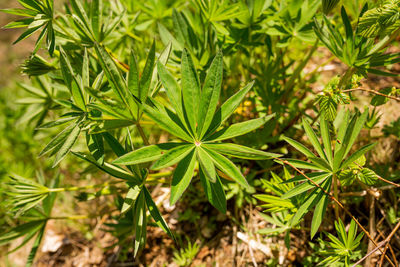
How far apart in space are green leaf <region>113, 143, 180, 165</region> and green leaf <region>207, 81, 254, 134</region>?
0.18 metres

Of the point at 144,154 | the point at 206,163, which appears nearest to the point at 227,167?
the point at 206,163

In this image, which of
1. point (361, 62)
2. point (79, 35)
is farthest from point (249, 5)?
point (79, 35)

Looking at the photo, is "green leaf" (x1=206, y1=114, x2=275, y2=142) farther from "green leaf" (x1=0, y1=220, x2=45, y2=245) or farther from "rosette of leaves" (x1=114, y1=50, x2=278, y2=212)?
"green leaf" (x1=0, y1=220, x2=45, y2=245)

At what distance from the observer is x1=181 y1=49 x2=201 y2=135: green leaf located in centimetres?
111

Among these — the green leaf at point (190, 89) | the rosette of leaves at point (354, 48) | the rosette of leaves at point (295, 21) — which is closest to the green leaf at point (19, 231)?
the green leaf at point (190, 89)

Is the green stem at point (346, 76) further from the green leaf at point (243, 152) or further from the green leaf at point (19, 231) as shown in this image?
the green leaf at point (19, 231)

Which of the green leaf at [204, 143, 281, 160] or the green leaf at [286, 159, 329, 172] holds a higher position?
the green leaf at [204, 143, 281, 160]

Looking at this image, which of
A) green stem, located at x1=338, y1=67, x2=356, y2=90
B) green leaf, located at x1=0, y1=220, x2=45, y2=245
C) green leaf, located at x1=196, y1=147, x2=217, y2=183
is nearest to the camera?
green leaf, located at x1=196, y1=147, x2=217, y2=183

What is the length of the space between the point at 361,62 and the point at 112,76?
116 cm

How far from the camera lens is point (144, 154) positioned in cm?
108

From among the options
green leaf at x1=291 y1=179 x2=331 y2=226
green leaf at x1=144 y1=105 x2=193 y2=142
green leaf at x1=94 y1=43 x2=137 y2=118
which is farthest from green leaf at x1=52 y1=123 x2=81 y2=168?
green leaf at x1=291 y1=179 x2=331 y2=226

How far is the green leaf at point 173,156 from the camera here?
1036 millimetres

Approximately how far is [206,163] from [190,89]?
1.04 ft

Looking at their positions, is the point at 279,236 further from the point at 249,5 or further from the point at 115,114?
the point at 249,5
